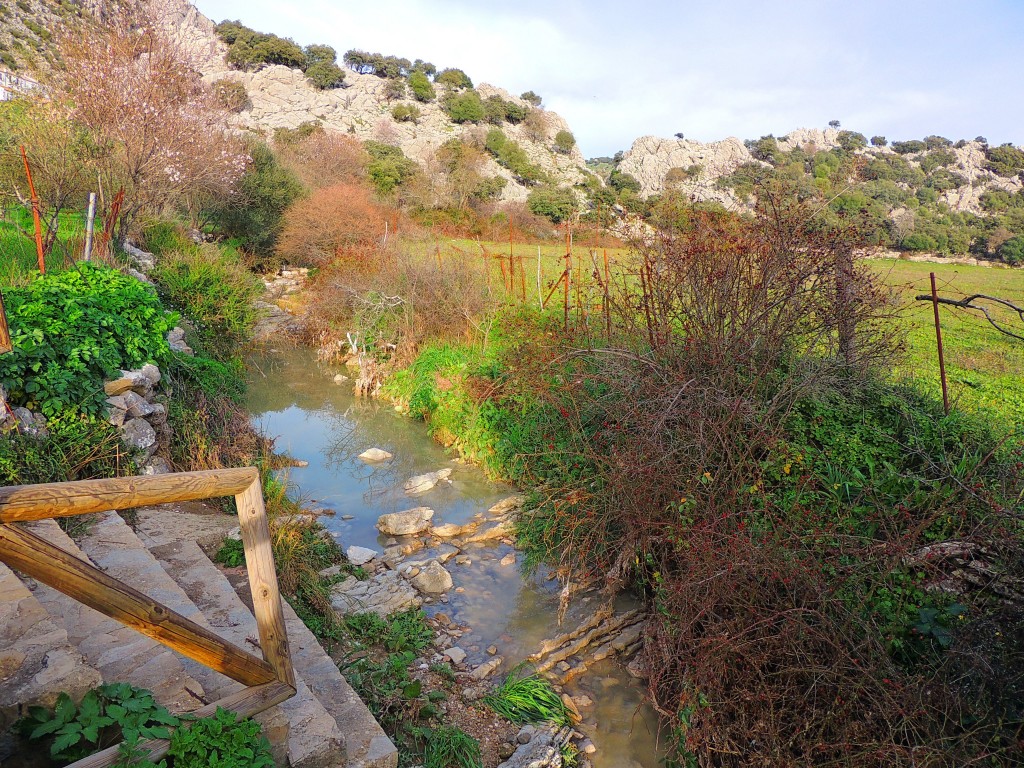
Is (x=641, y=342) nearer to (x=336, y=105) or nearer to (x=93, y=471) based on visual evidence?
(x=93, y=471)

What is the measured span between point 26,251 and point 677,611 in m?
10.3

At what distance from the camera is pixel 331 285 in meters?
15.2

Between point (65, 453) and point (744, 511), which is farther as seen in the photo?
point (65, 453)

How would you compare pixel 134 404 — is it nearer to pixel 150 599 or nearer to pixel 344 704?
pixel 344 704

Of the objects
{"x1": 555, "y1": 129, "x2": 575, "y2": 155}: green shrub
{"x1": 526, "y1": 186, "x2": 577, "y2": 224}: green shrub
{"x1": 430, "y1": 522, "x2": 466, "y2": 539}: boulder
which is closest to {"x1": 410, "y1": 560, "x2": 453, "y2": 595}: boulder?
{"x1": 430, "y1": 522, "x2": 466, "y2": 539}: boulder

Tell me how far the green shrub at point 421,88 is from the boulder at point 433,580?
159ft

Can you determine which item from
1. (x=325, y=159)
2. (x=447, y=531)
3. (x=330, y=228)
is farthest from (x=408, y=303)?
(x=325, y=159)

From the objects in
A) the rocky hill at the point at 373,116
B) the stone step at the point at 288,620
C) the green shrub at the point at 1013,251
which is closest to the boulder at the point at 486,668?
the stone step at the point at 288,620

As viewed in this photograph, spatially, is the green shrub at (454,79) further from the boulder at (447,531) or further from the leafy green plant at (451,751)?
the leafy green plant at (451,751)

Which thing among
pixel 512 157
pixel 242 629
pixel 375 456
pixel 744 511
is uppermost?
pixel 512 157

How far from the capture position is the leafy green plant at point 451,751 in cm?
397

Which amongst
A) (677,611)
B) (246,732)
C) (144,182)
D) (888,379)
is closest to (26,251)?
(144,182)

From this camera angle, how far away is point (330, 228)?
1845cm

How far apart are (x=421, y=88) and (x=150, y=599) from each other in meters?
51.7
